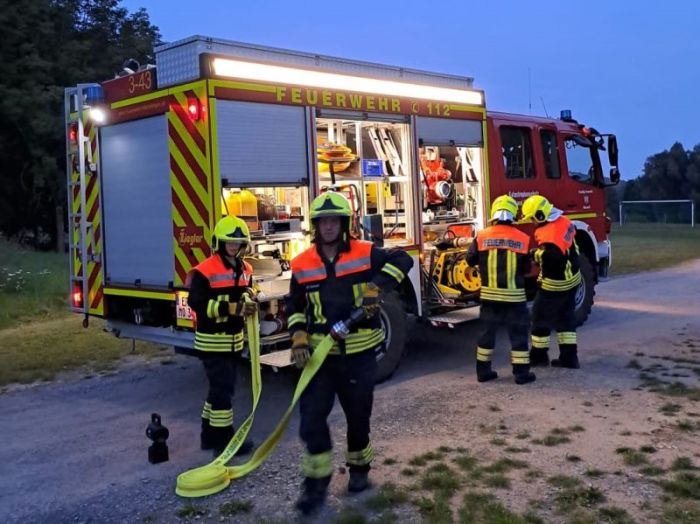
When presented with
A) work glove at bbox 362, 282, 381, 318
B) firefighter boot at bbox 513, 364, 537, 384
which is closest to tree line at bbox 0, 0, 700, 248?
firefighter boot at bbox 513, 364, 537, 384

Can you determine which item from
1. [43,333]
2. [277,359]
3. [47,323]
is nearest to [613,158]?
[277,359]

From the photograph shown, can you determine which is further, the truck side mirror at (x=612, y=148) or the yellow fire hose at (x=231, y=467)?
the truck side mirror at (x=612, y=148)

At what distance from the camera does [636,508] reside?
4.05 m

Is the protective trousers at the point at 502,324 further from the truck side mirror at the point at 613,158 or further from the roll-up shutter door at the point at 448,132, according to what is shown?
the truck side mirror at the point at 613,158

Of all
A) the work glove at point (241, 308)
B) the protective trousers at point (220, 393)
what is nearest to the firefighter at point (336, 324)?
the work glove at point (241, 308)

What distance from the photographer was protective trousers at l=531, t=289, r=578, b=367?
7281 millimetres

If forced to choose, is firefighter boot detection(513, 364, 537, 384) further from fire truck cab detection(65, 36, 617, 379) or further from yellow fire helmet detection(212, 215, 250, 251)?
yellow fire helmet detection(212, 215, 250, 251)

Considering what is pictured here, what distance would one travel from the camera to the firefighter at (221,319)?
5.11 m

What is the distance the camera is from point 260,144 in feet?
20.4

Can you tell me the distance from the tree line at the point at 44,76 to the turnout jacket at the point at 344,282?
56.2ft

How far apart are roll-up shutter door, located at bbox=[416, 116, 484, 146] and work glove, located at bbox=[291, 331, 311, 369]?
12.6ft

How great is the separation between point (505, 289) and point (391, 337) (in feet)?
3.61

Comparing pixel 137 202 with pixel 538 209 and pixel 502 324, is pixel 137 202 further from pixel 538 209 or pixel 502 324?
pixel 538 209

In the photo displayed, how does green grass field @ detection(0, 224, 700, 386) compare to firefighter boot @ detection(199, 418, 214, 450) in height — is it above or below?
above
